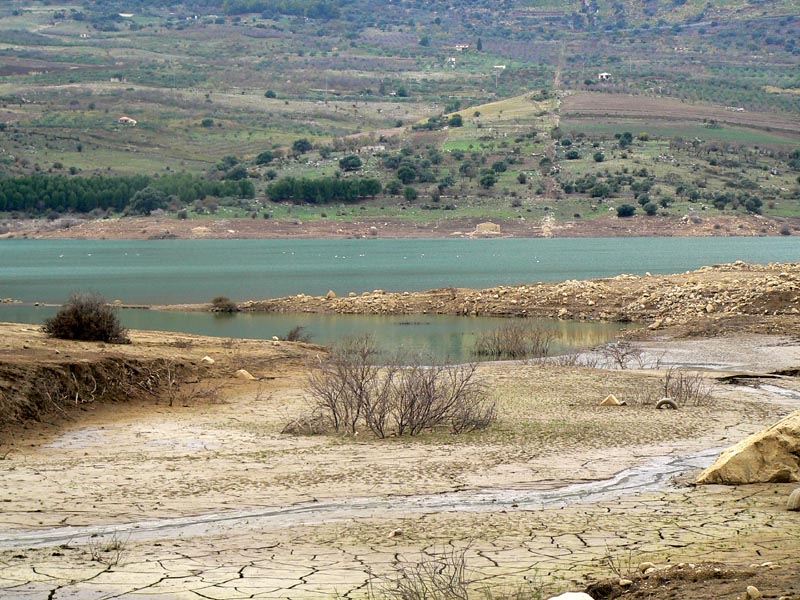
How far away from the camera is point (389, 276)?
53.5m

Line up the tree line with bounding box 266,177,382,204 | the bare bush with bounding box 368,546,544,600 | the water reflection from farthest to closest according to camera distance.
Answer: the tree line with bounding box 266,177,382,204
the water reflection
the bare bush with bounding box 368,546,544,600

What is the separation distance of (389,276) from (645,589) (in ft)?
152

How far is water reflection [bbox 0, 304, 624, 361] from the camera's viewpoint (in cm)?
3008

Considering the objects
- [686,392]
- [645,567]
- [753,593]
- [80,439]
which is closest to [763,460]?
[645,567]

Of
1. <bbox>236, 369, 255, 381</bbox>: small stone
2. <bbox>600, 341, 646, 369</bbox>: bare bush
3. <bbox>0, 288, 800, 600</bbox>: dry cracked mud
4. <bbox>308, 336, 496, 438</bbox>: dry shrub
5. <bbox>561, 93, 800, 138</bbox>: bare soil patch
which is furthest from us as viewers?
<bbox>561, 93, 800, 138</bbox>: bare soil patch

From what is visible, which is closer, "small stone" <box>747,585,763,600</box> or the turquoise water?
"small stone" <box>747,585,763,600</box>

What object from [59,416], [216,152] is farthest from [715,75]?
[59,416]

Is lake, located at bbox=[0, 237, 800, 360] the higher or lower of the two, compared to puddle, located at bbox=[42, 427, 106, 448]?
lower

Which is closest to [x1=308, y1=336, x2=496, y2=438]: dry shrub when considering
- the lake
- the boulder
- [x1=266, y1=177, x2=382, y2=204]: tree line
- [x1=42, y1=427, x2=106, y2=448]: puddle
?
[x1=42, y1=427, x2=106, y2=448]: puddle

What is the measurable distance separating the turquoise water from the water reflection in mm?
5503

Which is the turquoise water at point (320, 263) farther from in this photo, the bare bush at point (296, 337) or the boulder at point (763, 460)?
the boulder at point (763, 460)

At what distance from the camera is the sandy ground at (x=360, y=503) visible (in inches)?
327

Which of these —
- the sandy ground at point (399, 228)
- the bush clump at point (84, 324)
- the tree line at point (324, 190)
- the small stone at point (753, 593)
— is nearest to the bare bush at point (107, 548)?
the small stone at point (753, 593)

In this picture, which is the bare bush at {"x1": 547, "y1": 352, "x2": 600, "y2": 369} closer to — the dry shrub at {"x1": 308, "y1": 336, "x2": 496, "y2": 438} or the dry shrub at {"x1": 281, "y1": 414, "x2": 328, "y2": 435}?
the dry shrub at {"x1": 308, "y1": 336, "x2": 496, "y2": 438}
